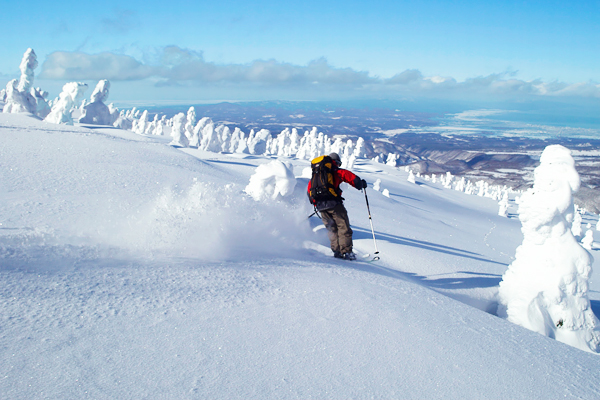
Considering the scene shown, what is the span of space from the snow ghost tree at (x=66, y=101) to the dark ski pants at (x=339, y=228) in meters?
42.8

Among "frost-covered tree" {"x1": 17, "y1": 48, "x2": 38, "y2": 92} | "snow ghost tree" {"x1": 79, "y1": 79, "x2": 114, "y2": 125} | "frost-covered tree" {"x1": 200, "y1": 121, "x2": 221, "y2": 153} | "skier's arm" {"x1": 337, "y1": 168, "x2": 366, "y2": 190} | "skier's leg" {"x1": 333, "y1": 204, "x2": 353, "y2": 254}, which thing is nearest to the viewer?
"skier's arm" {"x1": 337, "y1": 168, "x2": 366, "y2": 190}

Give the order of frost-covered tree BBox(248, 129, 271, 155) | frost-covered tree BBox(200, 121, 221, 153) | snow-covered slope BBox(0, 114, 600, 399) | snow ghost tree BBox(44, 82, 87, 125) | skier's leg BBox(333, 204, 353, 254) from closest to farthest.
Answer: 1. snow-covered slope BBox(0, 114, 600, 399)
2. skier's leg BBox(333, 204, 353, 254)
3. snow ghost tree BBox(44, 82, 87, 125)
4. frost-covered tree BBox(200, 121, 221, 153)
5. frost-covered tree BBox(248, 129, 271, 155)

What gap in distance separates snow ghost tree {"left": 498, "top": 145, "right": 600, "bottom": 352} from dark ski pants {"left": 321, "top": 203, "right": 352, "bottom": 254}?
279 centimetres

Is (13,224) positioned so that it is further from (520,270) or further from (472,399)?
(520,270)

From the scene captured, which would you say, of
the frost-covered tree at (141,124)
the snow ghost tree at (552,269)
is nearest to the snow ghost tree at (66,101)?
the frost-covered tree at (141,124)

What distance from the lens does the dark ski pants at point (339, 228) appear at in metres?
5.75

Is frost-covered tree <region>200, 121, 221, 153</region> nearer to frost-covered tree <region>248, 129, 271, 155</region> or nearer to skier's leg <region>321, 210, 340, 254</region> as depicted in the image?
frost-covered tree <region>248, 129, 271, 155</region>

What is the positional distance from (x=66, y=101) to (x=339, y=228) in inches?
1727

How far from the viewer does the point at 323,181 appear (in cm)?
556

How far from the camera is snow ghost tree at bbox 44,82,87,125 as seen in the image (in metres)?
39.2

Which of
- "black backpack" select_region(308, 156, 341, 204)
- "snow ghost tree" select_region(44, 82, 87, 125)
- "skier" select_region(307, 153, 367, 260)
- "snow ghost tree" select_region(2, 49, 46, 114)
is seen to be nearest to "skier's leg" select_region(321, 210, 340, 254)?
"skier" select_region(307, 153, 367, 260)

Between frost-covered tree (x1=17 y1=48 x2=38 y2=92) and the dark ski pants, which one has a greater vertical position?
frost-covered tree (x1=17 y1=48 x2=38 y2=92)

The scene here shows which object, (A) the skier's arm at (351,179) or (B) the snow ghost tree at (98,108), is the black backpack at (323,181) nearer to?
(A) the skier's arm at (351,179)

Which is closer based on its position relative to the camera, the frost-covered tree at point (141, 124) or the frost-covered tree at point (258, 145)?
the frost-covered tree at point (258, 145)
